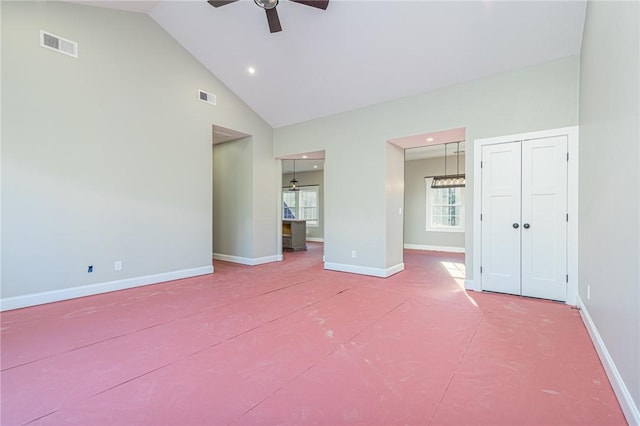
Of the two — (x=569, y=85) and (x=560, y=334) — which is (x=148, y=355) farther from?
(x=569, y=85)

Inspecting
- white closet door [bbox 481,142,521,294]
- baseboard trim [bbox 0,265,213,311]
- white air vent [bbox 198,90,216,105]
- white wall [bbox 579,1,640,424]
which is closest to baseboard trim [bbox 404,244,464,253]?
white closet door [bbox 481,142,521,294]

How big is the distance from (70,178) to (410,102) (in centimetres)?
500

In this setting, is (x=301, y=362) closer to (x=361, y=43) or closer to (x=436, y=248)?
(x=361, y=43)

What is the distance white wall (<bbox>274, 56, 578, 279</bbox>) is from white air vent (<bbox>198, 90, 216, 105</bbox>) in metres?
1.58

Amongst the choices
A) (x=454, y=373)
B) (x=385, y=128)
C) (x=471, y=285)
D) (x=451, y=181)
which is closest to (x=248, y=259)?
(x=385, y=128)

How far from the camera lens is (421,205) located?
9203mm

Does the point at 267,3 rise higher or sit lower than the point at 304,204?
higher

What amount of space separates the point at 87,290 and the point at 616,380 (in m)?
5.39

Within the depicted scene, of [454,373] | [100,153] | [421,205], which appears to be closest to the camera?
[454,373]

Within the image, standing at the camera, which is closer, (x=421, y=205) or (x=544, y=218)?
(x=544, y=218)

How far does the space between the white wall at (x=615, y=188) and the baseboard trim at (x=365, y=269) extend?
8.78 ft

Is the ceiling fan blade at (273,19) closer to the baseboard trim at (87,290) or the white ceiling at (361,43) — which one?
the white ceiling at (361,43)

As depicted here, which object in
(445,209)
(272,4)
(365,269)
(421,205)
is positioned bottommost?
(365,269)

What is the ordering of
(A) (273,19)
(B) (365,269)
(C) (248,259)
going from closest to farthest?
(A) (273,19) < (B) (365,269) < (C) (248,259)
